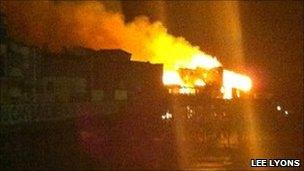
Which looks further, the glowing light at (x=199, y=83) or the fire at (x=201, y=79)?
the fire at (x=201, y=79)

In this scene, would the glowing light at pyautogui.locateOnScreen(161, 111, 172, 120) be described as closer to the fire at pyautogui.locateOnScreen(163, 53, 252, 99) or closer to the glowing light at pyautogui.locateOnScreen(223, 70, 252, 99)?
the fire at pyautogui.locateOnScreen(163, 53, 252, 99)

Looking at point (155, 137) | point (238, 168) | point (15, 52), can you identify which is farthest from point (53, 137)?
point (15, 52)

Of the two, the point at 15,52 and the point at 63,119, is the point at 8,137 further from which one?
the point at 15,52

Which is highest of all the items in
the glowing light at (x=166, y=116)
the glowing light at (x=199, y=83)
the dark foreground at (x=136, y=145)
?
the glowing light at (x=199, y=83)

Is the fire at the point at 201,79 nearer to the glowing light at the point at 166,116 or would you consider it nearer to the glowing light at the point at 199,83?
the glowing light at the point at 199,83

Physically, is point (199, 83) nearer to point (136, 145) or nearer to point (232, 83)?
point (232, 83)

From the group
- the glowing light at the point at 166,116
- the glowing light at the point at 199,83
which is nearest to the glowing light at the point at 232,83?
the glowing light at the point at 199,83

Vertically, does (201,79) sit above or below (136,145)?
above

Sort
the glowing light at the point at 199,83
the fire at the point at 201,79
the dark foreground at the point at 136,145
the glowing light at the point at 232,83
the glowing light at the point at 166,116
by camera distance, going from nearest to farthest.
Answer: the dark foreground at the point at 136,145 < the glowing light at the point at 166,116 < the glowing light at the point at 199,83 < the fire at the point at 201,79 < the glowing light at the point at 232,83

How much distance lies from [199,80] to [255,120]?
11874 mm

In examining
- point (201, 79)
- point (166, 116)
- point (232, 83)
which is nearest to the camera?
point (166, 116)

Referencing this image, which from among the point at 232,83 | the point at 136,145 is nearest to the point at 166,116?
the point at 136,145

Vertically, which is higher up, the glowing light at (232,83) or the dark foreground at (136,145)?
the glowing light at (232,83)

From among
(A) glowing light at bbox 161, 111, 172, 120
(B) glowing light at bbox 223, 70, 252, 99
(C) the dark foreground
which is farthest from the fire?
(C) the dark foreground
